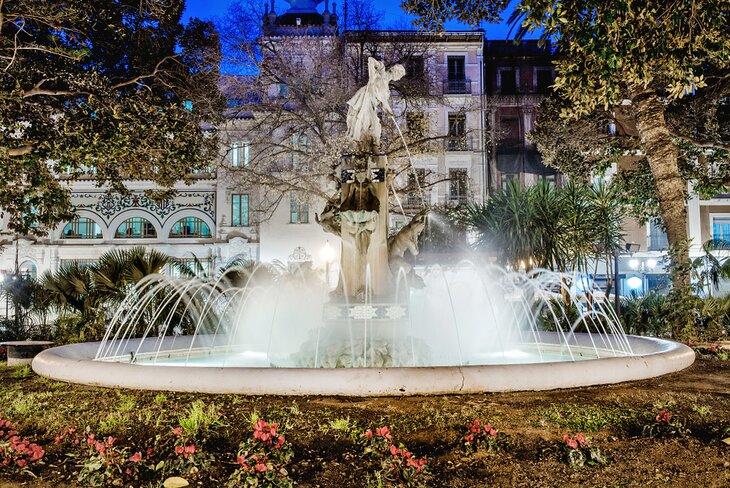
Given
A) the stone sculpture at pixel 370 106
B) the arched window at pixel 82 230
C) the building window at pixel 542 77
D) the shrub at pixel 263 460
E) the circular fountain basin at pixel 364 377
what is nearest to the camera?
the shrub at pixel 263 460

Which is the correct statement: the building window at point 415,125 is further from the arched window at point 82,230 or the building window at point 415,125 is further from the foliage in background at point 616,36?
the arched window at point 82,230

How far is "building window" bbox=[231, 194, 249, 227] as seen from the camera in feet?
115

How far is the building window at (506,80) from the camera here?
37031 millimetres

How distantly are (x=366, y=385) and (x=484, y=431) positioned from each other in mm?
1613

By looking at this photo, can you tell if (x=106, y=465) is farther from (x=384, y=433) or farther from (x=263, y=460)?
(x=384, y=433)

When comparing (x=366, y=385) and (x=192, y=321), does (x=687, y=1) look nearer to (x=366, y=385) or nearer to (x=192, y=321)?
(x=366, y=385)

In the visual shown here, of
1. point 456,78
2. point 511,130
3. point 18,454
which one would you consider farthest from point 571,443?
point 511,130

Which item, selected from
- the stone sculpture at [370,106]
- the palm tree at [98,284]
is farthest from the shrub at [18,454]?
the palm tree at [98,284]

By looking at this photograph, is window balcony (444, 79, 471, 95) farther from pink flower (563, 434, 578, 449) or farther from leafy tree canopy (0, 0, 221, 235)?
pink flower (563, 434, 578, 449)

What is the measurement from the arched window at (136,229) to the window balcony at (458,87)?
1890 cm

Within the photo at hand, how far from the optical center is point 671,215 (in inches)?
591

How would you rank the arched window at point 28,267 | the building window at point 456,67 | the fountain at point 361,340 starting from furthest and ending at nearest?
the building window at point 456,67 → the arched window at point 28,267 → the fountain at point 361,340

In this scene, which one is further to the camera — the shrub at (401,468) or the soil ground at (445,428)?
the soil ground at (445,428)

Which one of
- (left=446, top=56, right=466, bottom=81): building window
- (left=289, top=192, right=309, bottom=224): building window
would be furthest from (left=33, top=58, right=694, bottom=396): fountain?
(left=446, top=56, right=466, bottom=81): building window
